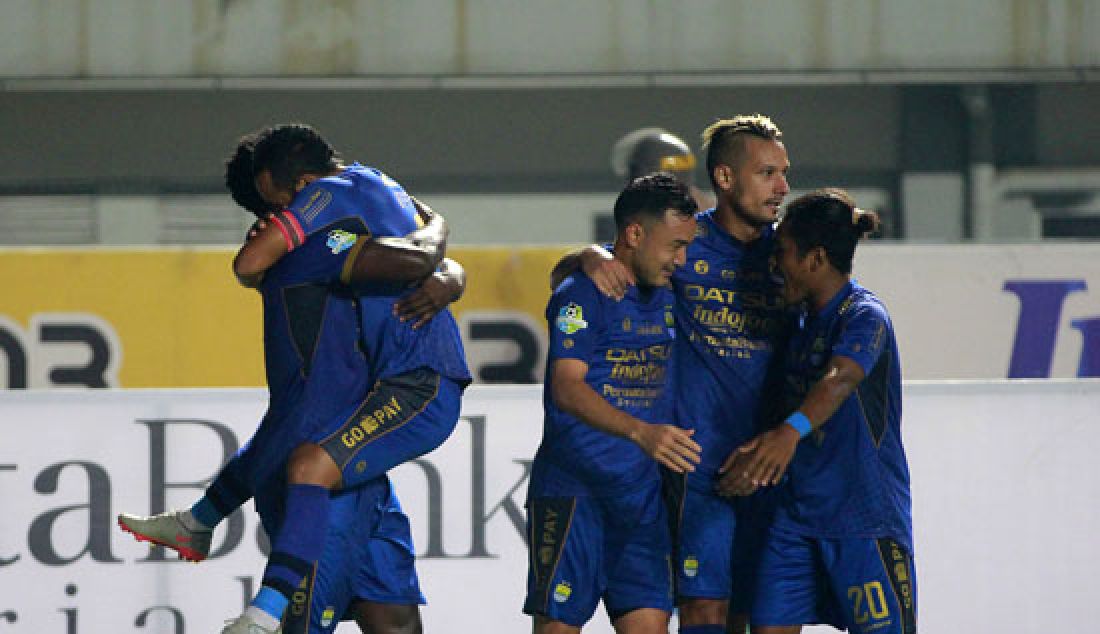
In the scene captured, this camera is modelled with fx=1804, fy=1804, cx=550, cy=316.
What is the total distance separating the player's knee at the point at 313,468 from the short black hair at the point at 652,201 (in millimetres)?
1125

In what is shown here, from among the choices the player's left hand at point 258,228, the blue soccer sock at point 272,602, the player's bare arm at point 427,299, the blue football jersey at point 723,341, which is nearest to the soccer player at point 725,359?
the blue football jersey at point 723,341

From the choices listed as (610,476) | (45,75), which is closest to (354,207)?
(610,476)

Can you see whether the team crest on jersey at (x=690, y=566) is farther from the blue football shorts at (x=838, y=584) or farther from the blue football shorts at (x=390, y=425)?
the blue football shorts at (x=390, y=425)

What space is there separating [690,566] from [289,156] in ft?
5.77

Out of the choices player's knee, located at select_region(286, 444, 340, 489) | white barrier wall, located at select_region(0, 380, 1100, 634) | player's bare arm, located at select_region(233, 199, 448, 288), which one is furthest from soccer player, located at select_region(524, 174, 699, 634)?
white barrier wall, located at select_region(0, 380, 1100, 634)

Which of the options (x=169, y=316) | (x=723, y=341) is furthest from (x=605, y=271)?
(x=169, y=316)

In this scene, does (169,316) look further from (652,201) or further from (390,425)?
(652,201)

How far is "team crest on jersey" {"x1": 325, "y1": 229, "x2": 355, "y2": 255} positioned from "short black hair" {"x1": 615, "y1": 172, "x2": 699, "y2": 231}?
80 cm

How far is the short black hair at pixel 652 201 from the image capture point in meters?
5.38

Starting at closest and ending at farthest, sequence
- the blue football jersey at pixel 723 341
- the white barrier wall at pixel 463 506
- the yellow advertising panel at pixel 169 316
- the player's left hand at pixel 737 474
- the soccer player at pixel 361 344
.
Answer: the soccer player at pixel 361 344, the player's left hand at pixel 737 474, the blue football jersey at pixel 723 341, the white barrier wall at pixel 463 506, the yellow advertising panel at pixel 169 316

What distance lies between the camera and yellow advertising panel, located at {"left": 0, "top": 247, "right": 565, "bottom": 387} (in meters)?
8.85

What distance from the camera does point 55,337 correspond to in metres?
8.85

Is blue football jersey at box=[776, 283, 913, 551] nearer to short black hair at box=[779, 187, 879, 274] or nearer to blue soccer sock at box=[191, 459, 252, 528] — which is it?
short black hair at box=[779, 187, 879, 274]

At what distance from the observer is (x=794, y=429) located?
5.09 metres
